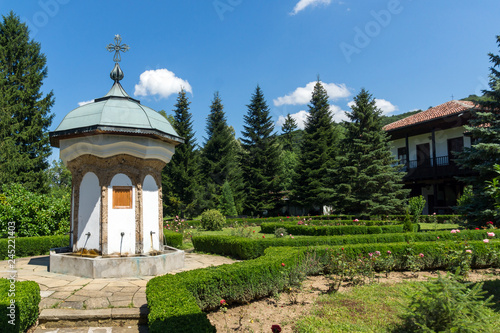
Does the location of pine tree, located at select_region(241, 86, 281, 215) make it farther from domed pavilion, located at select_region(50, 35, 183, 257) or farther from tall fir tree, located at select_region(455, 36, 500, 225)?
domed pavilion, located at select_region(50, 35, 183, 257)

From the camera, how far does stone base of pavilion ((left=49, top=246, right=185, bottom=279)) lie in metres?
6.82

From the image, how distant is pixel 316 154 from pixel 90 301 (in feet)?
84.9

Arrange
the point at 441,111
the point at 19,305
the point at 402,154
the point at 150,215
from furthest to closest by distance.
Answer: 1. the point at 402,154
2. the point at 441,111
3. the point at 150,215
4. the point at 19,305

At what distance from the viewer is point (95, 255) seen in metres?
7.50

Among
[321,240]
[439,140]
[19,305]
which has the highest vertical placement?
[439,140]

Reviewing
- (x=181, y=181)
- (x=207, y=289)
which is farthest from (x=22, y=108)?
(x=207, y=289)

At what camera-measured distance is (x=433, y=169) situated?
23.6 metres

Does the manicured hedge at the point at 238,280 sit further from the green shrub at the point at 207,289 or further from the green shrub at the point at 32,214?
the green shrub at the point at 32,214

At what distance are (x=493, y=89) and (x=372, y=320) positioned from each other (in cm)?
1524

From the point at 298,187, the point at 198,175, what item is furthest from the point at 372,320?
the point at 198,175

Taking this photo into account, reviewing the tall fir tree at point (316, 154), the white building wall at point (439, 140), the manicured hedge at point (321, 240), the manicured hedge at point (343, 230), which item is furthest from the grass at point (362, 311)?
the tall fir tree at point (316, 154)

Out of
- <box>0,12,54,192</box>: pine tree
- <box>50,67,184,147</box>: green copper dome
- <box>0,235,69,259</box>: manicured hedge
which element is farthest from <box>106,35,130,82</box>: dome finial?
<box>0,12,54,192</box>: pine tree

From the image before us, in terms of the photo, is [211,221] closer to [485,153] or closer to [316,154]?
[316,154]

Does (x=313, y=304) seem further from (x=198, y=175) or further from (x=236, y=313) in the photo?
(x=198, y=175)
